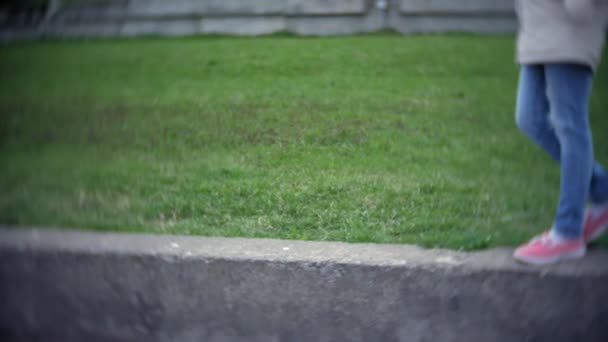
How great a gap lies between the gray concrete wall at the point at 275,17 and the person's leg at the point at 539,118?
533mm

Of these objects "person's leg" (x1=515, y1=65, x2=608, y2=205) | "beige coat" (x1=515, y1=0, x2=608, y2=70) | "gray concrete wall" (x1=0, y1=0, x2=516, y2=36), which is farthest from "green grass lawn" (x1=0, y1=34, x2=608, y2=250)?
"beige coat" (x1=515, y1=0, x2=608, y2=70)

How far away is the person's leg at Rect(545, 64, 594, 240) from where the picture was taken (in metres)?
2.28

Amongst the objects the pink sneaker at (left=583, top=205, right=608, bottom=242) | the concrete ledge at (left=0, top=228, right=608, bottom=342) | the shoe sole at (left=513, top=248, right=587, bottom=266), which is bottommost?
the concrete ledge at (left=0, top=228, right=608, bottom=342)

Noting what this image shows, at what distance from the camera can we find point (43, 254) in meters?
2.71

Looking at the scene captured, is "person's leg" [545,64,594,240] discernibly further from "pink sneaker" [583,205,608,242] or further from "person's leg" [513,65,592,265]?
"pink sneaker" [583,205,608,242]

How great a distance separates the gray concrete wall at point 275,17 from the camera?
2834 millimetres

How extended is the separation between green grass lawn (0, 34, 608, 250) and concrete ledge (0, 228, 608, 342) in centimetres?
22

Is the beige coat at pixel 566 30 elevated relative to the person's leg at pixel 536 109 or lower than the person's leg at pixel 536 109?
elevated

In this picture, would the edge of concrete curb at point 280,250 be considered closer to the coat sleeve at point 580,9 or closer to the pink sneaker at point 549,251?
the pink sneaker at point 549,251

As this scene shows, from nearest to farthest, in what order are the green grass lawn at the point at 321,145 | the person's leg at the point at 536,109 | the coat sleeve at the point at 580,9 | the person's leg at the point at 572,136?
the coat sleeve at the point at 580,9
the person's leg at the point at 572,136
the person's leg at the point at 536,109
the green grass lawn at the point at 321,145

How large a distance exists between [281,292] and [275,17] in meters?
1.39

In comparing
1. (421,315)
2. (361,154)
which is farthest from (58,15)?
(421,315)

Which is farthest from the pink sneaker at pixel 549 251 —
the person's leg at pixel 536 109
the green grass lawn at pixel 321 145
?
the person's leg at pixel 536 109

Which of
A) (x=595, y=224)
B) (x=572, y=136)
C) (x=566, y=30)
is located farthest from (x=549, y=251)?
(x=566, y=30)
